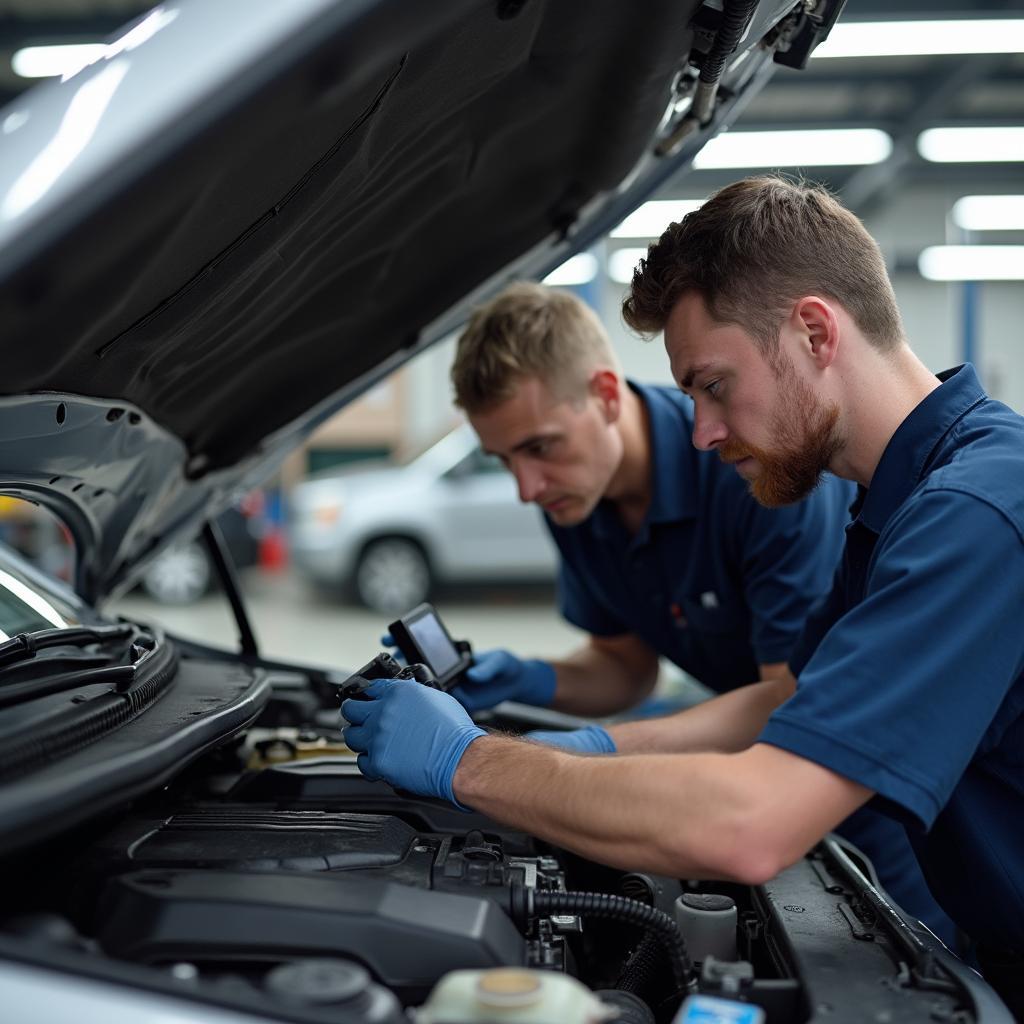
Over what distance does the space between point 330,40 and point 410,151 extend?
52cm

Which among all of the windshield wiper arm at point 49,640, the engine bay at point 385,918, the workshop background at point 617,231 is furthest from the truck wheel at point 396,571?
the engine bay at point 385,918

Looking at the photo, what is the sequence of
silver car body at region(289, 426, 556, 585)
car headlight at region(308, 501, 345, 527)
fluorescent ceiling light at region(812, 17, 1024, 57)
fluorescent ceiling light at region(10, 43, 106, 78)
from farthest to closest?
car headlight at region(308, 501, 345, 527)
silver car body at region(289, 426, 556, 585)
fluorescent ceiling light at region(10, 43, 106, 78)
fluorescent ceiling light at region(812, 17, 1024, 57)

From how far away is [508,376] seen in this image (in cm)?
187

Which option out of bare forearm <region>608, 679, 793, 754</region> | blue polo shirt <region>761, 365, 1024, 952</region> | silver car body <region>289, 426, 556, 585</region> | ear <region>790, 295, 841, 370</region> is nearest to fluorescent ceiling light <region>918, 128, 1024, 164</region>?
silver car body <region>289, 426, 556, 585</region>

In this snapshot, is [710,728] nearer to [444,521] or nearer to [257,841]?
[257,841]

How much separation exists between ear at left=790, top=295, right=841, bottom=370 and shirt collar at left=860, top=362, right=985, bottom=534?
0.41 feet

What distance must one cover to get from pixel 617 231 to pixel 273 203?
4.49m

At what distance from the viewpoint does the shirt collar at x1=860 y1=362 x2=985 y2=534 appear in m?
1.21

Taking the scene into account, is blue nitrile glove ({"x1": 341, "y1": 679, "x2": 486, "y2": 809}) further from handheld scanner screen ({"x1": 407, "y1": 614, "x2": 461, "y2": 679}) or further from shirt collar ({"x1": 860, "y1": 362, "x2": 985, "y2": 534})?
shirt collar ({"x1": 860, "y1": 362, "x2": 985, "y2": 534})

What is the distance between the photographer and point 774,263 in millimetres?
1203

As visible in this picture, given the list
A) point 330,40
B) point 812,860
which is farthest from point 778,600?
point 330,40

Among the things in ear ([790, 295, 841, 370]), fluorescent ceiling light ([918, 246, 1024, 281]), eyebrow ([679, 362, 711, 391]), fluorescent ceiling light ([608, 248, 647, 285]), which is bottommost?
eyebrow ([679, 362, 711, 391])

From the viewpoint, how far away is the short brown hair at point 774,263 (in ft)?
3.94

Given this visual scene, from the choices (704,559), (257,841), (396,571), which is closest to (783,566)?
(704,559)
